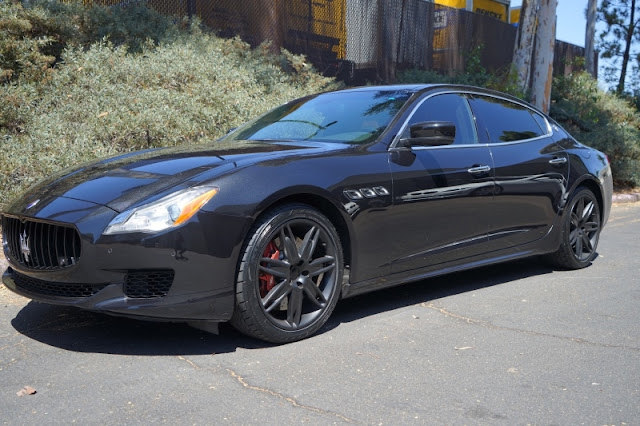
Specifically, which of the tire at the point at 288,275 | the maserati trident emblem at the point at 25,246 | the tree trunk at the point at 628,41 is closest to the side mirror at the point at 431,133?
the tire at the point at 288,275

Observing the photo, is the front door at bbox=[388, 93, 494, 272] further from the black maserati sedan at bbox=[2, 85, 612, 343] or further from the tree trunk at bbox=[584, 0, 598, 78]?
the tree trunk at bbox=[584, 0, 598, 78]

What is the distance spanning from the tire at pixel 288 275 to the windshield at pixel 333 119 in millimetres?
844

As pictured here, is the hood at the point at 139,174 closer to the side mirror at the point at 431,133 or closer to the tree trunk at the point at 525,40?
the side mirror at the point at 431,133

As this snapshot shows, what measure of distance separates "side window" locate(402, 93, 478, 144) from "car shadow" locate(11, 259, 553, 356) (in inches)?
47.3

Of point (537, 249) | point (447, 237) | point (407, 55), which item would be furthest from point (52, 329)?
point (407, 55)

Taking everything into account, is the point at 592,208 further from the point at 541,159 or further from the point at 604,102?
the point at 604,102

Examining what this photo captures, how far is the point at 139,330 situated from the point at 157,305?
692mm

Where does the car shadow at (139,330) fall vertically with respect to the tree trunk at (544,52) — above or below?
below

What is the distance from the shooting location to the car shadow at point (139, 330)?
3896 millimetres

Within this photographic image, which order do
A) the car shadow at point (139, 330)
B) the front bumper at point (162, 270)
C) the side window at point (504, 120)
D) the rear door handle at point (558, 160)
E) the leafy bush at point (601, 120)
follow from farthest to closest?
1. the leafy bush at point (601, 120)
2. the rear door handle at point (558, 160)
3. the side window at point (504, 120)
4. the car shadow at point (139, 330)
5. the front bumper at point (162, 270)

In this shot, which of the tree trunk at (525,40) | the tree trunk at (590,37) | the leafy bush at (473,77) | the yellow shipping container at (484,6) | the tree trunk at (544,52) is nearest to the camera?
the tree trunk at (544,52)

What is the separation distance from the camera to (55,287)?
12.4ft

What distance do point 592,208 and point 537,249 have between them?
38.8 inches

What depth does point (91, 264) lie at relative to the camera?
11.7ft
